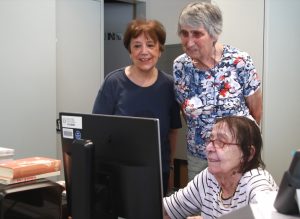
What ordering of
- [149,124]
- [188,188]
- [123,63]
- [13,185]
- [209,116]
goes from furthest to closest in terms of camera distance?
[123,63] < [209,116] < [188,188] < [13,185] < [149,124]

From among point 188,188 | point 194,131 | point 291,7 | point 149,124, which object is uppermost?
point 291,7

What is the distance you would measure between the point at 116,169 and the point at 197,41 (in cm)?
80

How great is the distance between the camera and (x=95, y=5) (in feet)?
11.6

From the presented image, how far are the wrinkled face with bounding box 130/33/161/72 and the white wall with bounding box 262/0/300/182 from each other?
927 millimetres

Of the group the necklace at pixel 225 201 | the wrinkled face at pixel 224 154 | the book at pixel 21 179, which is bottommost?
the necklace at pixel 225 201

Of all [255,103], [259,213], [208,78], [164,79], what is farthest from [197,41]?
[259,213]

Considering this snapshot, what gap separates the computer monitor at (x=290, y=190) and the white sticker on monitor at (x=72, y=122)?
2.05 ft

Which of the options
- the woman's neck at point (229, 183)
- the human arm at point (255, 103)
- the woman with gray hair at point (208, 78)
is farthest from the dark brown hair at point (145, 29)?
the woman's neck at point (229, 183)

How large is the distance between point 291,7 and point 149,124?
188cm

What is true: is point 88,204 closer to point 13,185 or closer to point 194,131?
point 13,185

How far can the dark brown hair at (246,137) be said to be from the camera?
1.24 metres

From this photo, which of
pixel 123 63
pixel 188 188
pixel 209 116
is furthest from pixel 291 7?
pixel 123 63

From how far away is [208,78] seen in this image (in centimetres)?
174

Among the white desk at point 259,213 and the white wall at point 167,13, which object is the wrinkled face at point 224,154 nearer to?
the white desk at point 259,213
